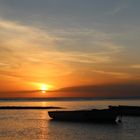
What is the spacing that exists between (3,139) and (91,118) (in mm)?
29103

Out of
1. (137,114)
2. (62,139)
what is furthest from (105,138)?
(137,114)

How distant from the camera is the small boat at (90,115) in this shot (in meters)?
68.1

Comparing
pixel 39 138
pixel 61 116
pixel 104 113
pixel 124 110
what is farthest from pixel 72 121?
pixel 39 138

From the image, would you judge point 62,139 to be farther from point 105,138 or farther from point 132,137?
point 132,137

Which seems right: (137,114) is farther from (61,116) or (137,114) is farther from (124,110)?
(61,116)

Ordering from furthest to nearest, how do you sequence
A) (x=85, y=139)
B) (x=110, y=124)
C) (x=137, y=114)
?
→ (x=137, y=114) → (x=110, y=124) → (x=85, y=139)

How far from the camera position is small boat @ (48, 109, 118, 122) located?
68.1 metres

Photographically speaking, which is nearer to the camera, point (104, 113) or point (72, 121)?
point (104, 113)

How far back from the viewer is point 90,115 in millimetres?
70125

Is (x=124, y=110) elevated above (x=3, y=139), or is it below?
above

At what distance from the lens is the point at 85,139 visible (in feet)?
143

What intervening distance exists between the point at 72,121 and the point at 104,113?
830cm

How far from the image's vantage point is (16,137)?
45.8m

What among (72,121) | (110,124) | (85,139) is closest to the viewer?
(85,139)
